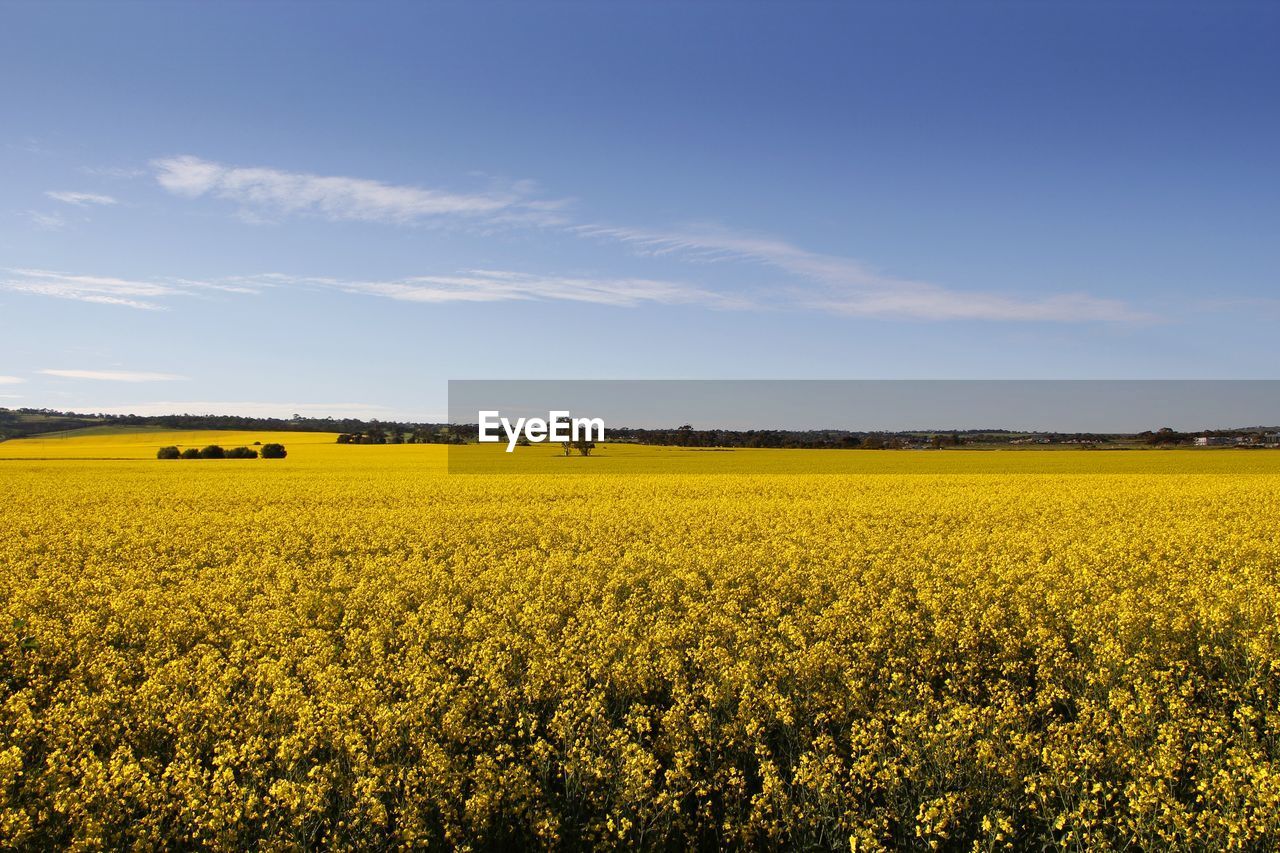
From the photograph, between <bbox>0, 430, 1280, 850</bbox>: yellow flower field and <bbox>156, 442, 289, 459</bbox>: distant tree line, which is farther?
<bbox>156, 442, 289, 459</bbox>: distant tree line

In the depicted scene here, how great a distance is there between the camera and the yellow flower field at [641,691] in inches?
192

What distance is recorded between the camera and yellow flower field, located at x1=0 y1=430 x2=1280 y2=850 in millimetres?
4879

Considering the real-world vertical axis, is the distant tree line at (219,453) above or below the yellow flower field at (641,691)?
above

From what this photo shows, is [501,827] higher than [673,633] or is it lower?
lower

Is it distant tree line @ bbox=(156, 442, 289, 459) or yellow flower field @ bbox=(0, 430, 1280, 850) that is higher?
distant tree line @ bbox=(156, 442, 289, 459)

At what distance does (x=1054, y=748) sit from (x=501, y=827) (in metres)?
4.14

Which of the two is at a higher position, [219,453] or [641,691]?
[219,453]

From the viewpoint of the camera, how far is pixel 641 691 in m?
6.78

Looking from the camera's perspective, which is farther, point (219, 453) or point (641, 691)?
point (219, 453)

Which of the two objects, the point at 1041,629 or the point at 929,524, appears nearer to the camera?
the point at 1041,629

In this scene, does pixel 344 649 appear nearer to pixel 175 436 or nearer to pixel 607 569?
pixel 607 569

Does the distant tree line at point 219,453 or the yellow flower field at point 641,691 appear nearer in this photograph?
the yellow flower field at point 641,691

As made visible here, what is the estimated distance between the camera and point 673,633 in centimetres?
792

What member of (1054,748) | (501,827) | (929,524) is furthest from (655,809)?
(929,524)
